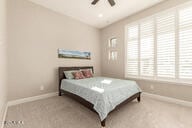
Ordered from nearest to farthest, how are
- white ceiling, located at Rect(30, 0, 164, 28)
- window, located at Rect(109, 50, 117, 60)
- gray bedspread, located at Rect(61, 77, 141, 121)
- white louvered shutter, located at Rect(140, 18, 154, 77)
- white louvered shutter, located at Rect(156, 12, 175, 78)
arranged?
gray bedspread, located at Rect(61, 77, 141, 121) < white louvered shutter, located at Rect(156, 12, 175, 78) < white ceiling, located at Rect(30, 0, 164, 28) < white louvered shutter, located at Rect(140, 18, 154, 77) < window, located at Rect(109, 50, 117, 60)

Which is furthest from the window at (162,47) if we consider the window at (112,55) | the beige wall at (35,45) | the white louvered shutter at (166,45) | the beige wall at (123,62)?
the beige wall at (35,45)

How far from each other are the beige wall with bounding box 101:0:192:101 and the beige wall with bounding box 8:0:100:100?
161 cm

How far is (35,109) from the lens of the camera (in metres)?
2.70

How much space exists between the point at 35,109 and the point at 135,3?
14.4 feet

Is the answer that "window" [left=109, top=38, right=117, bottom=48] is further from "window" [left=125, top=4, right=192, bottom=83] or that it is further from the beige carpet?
the beige carpet

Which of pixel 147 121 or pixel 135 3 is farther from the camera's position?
pixel 135 3

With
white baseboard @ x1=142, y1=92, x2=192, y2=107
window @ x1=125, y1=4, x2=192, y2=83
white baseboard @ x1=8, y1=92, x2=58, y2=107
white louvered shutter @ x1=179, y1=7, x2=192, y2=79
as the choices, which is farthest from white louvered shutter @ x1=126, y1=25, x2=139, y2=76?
white baseboard @ x1=8, y1=92, x2=58, y2=107

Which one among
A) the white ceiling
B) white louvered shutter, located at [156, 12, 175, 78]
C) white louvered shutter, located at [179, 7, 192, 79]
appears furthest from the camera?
the white ceiling

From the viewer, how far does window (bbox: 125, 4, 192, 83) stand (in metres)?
2.89

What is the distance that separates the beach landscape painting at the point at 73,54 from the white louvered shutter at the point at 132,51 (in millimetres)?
1872

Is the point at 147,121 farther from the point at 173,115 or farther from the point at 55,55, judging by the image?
the point at 55,55

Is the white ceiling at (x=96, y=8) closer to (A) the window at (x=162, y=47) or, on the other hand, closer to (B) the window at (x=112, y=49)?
(A) the window at (x=162, y=47)

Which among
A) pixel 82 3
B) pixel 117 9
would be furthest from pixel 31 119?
pixel 117 9

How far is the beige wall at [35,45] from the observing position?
3.02 metres
